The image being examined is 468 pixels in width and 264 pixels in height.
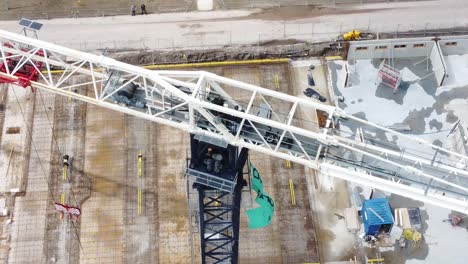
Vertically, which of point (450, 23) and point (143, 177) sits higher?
point (450, 23)

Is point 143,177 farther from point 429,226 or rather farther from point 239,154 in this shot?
point 429,226

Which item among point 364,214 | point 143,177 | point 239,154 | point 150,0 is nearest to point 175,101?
point 239,154

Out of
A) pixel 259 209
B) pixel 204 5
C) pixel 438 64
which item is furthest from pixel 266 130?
pixel 204 5

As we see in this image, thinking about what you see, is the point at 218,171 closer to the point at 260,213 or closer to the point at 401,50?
the point at 260,213

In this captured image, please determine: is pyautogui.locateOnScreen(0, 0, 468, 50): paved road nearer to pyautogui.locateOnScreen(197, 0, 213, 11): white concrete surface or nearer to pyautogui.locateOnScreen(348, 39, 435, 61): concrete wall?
pyautogui.locateOnScreen(197, 0, 213, 11): white concrete surface

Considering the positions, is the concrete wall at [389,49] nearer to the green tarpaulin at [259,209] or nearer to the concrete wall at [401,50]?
the concrete wall at [401,50]
